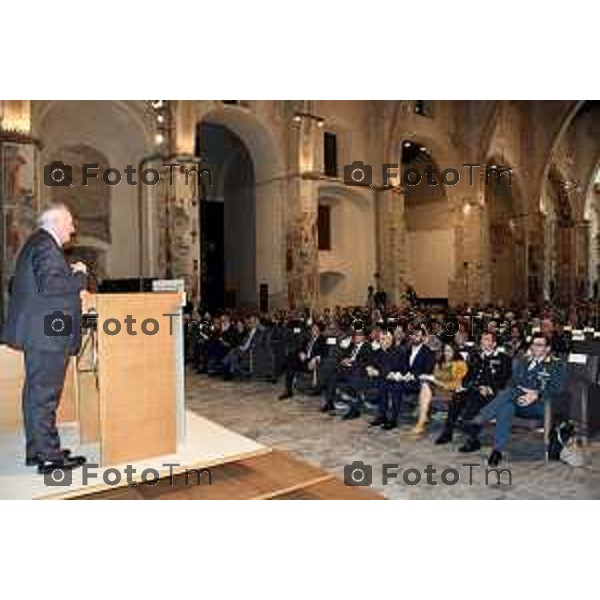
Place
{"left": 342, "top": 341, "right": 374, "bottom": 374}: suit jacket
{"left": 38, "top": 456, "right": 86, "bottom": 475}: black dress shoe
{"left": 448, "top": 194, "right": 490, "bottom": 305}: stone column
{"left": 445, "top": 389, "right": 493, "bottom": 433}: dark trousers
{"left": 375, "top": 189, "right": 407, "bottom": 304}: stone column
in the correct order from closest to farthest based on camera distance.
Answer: {"left": 38, "top": 456, "right": 86, "bottom": 475}: black dress shoe → {"left": 445, "top": 389, "right": 493, "bottom": 433}: dark trousers → {"left": 342, "top": 341, "right": 374, "bottom": 374}: suit jacket → {"left": 375, "top": 189, "right": 407, "bottom": 304}: stone column → {"left": 448, "top": 194, "right": 490, "bottom": 305}: stone column

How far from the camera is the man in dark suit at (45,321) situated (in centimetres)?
391

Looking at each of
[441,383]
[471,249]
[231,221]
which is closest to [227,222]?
[231,221]

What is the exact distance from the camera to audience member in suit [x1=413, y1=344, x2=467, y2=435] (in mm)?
6895

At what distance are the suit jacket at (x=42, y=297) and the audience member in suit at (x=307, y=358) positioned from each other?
212 inches

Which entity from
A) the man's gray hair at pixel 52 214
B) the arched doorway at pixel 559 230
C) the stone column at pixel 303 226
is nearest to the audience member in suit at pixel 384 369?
the man's gray hair at pixel 52 214

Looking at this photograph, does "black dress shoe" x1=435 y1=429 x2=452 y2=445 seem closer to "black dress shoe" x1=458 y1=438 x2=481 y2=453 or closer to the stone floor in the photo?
the stone floor

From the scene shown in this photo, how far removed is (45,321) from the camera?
396 cm

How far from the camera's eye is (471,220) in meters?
25.7

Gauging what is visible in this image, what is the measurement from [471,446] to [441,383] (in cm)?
96

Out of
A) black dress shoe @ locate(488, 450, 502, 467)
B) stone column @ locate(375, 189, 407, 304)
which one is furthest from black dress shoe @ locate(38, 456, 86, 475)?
stone column @ locate(375, 189, 407, 304)

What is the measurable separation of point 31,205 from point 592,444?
40.4 feet

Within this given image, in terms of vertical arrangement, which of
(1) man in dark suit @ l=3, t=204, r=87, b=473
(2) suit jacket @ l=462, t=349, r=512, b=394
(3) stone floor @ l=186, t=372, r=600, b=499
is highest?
(1) man in dark suit @ l=3, t=204, r=87, b=473

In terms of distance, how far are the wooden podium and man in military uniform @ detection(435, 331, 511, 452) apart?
3124 millimetres
